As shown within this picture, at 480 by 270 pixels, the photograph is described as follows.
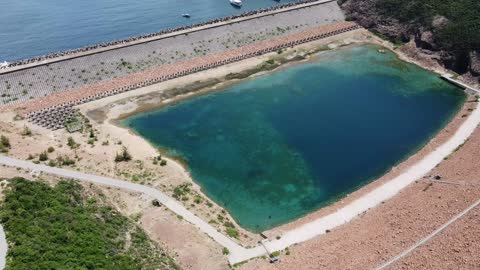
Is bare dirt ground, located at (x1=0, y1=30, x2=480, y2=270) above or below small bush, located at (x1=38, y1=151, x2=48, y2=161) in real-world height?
below

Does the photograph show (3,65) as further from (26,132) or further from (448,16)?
(448,16)

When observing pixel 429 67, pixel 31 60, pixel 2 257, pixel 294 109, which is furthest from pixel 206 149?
pixel 429 67

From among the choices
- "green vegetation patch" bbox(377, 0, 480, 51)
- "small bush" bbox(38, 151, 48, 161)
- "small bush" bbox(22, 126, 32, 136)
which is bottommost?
"green vegetation patch" bbox(377, 0, 480, 51)

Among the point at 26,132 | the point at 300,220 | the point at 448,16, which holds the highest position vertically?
the point at 26,132

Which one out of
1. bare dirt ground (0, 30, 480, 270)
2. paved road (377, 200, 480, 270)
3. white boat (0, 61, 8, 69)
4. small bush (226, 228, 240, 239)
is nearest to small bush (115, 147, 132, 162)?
bare dirt ground (0, 30, 480, 270)

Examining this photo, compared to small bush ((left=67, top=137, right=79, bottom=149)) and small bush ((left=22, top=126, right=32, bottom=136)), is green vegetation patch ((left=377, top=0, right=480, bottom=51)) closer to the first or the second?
small bush ((left=67, top=137, right=79, bottom=149))

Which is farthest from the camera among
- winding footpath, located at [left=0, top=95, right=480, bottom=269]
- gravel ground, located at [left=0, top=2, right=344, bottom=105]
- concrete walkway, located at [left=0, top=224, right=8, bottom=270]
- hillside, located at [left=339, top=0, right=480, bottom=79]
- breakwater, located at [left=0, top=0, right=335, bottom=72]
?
hillside, located at [left=339, top=0, right=480, bottom=79]

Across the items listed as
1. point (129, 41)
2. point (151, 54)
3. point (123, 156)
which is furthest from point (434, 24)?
point (123, 156)
